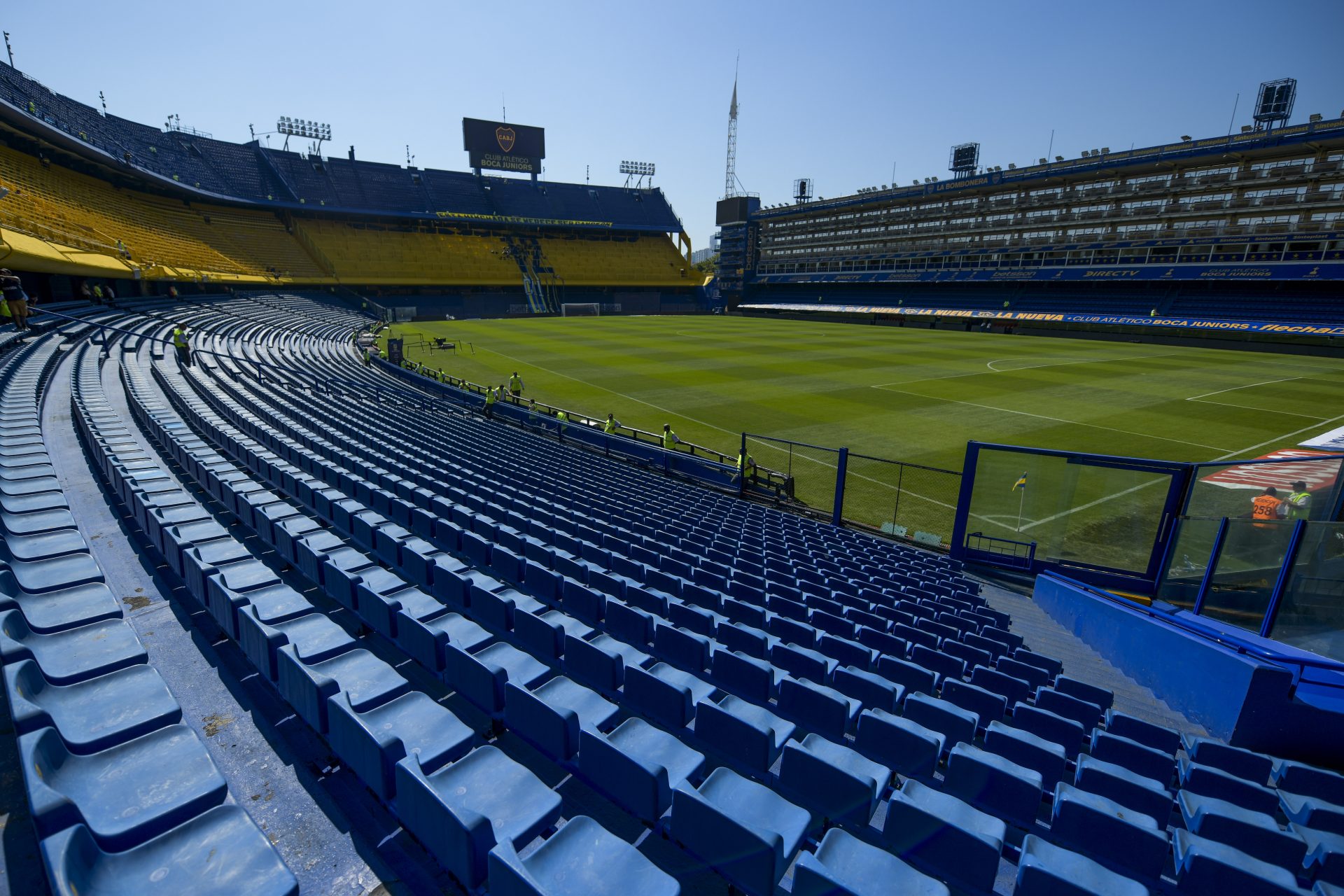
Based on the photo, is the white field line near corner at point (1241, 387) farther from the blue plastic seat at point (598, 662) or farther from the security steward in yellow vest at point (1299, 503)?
the blue plastic seat at point (598, 662)

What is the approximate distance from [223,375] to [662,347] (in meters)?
29.2

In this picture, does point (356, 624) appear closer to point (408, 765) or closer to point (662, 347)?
point (408, 765)

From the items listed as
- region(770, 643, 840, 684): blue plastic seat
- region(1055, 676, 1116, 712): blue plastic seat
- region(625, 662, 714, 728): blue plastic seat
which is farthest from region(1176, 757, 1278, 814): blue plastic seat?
region(625, 662, 714, 728): blue plastic seat

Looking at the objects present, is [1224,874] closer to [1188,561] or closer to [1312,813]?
[1312,813]

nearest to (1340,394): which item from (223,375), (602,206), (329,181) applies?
(223,375)

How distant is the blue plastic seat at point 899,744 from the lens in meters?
3.79

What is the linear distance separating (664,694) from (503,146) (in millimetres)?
90726

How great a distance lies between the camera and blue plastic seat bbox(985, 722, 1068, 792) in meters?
3.89

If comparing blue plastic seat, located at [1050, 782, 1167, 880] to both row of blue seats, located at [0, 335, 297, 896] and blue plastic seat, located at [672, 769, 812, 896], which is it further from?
row of blue seats, located at [0, 335, 297, 896]

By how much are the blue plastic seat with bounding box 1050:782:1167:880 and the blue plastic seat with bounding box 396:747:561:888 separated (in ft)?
9.20

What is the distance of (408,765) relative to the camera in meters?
2.96

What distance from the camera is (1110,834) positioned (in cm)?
321

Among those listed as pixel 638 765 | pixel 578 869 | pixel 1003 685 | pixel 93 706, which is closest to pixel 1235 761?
pixel 1003 685

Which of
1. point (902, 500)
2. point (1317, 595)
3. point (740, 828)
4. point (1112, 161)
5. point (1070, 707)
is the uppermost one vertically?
point (1112, 161)
